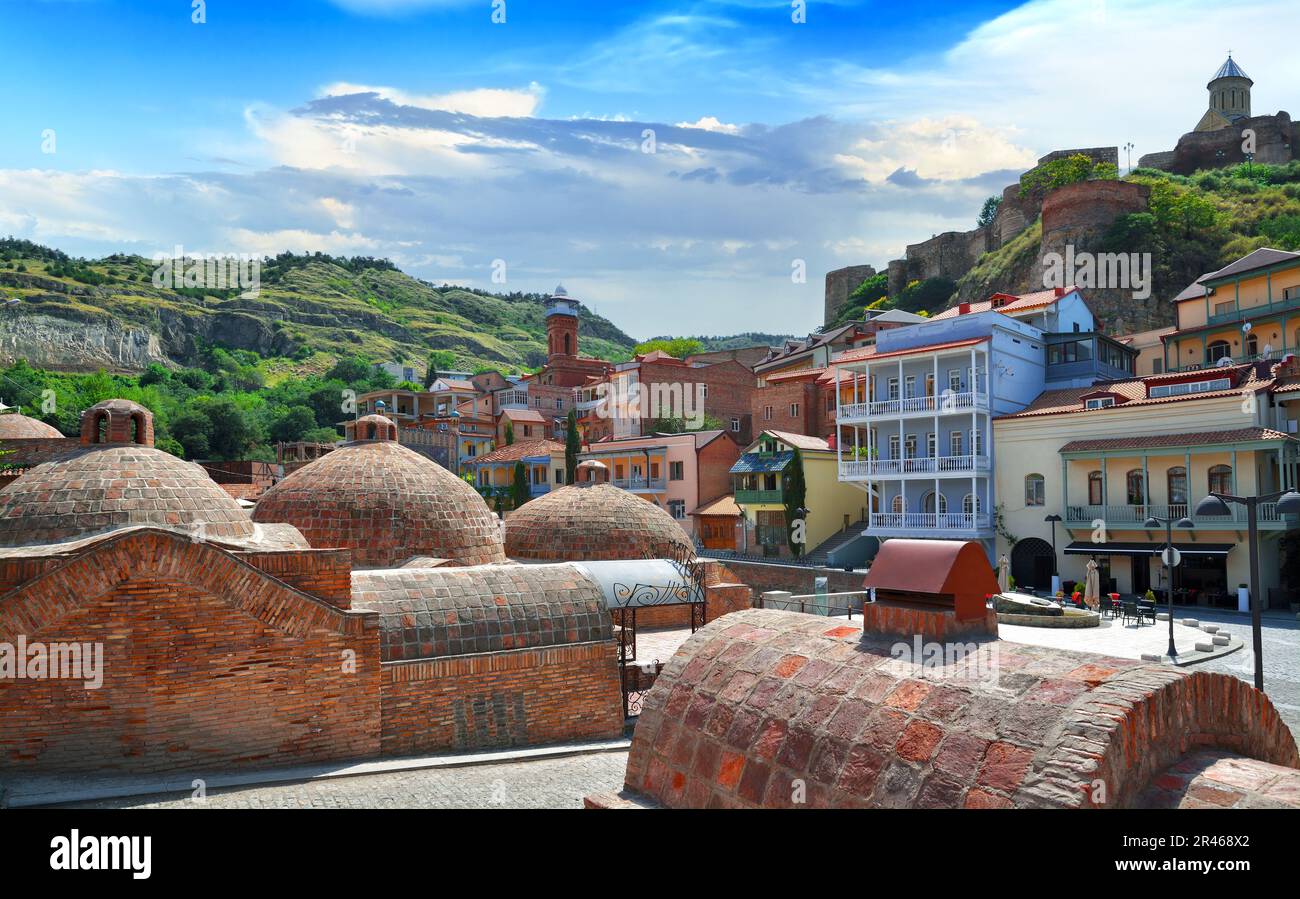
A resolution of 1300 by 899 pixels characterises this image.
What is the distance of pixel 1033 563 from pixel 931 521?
13.6 ft

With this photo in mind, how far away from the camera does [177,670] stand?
11195mm

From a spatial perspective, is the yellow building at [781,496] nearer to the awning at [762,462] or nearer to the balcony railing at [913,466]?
the awning at [762,462]

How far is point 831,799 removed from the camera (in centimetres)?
485

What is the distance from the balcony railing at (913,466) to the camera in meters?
33.8

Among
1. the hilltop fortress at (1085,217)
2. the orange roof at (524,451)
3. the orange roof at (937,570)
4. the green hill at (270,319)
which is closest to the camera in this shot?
the orange roof at (937,570)

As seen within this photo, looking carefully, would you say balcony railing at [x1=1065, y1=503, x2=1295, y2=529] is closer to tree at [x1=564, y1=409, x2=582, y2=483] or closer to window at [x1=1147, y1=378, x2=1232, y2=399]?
window at [x1=1147, y1=378, x2=1232, y2=399]

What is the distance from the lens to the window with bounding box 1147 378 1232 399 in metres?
29.9

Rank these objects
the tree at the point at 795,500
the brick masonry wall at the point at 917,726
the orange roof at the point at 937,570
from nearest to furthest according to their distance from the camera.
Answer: the brick masonry wall at the point at 917,726
the orange roof at the point at 937,570
the tree at the point at 795,500

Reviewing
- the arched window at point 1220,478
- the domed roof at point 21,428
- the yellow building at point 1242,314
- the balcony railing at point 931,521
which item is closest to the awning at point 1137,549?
the arched window at point 1220,478

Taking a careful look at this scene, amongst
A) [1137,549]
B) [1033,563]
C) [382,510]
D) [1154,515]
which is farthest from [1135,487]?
[382,510]

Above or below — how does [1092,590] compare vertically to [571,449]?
below

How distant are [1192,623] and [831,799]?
2442cm

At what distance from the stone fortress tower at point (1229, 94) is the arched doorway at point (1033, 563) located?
6816cm

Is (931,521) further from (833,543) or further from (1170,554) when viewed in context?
(1170,554)
